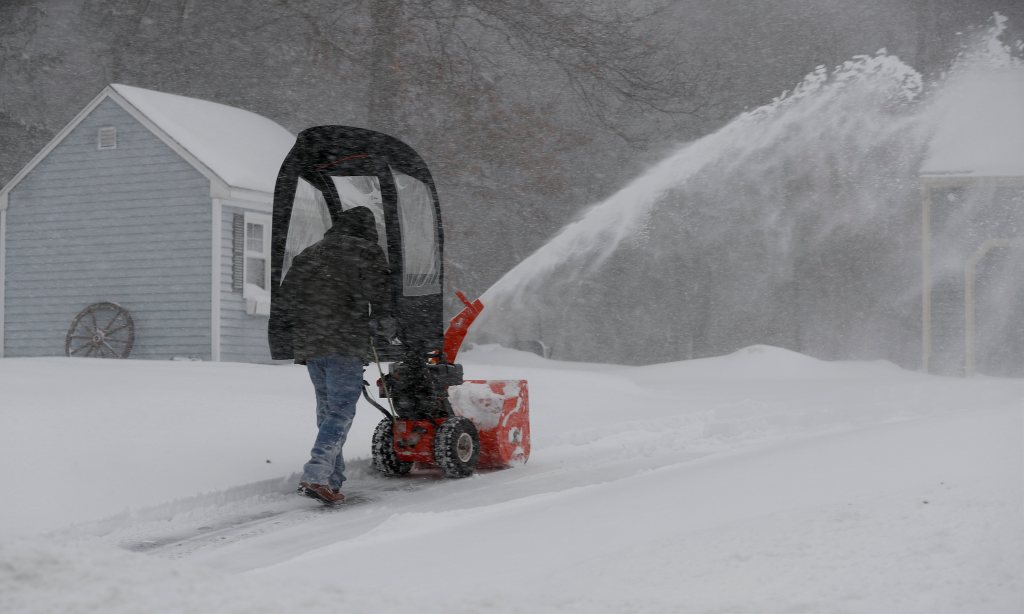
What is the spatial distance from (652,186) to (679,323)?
5.23 metres

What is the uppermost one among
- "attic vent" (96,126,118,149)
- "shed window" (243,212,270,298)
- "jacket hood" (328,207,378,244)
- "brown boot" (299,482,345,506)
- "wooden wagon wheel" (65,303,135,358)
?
"attic vent" (96,126,118,149)

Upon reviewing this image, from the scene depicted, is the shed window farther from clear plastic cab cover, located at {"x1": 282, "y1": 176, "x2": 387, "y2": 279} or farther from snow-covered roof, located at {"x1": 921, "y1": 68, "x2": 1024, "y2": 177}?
snow-covered roof, located at {"x1": 921, "y1": 68, "x2": 1024, "y2": 177}

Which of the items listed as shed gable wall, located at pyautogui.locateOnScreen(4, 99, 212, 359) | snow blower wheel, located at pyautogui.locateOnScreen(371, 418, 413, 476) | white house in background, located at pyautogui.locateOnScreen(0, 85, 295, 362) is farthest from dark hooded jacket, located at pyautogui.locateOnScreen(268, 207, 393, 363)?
shed gable wall, located at pyautogui.locateOnScreen(4, 99, 212, 359)

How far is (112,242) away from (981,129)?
15868mm

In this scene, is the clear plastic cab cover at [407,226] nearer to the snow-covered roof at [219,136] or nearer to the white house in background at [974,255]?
the snow-covered roof at [219,136]

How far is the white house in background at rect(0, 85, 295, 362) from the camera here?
59.4ft

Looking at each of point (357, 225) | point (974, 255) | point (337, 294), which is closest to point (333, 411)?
point (337, 294)

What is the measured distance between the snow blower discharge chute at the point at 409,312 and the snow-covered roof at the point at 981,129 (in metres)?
14.9

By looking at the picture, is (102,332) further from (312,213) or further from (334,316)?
(334,316)

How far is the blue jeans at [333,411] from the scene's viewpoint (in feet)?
23.0

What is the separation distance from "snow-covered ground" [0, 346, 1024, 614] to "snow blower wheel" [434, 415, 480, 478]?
17cm

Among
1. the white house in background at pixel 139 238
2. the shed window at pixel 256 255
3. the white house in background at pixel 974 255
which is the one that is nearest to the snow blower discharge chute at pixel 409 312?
the white house in background at pixel 139 238

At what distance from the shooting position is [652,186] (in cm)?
2633

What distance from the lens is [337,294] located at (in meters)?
7.07
